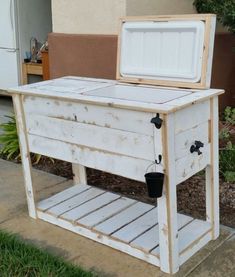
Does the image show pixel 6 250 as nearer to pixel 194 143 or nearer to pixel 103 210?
pixel 103 210

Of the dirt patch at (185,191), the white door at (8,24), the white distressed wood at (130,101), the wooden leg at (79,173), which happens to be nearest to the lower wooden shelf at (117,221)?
the wooden leg at (79,173)

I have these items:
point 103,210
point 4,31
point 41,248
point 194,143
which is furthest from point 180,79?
point 4,31

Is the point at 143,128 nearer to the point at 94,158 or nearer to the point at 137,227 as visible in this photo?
the point at 94,158

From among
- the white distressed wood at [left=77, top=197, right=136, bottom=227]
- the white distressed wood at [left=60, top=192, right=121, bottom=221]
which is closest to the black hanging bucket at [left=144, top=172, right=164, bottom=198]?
the white distressed wood at [left=77, top=197, right=136, bottom=227]

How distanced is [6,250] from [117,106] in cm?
119

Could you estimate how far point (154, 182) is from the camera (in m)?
2.46

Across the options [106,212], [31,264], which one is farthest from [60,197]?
[31,264]

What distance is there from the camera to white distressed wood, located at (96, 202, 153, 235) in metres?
3.16

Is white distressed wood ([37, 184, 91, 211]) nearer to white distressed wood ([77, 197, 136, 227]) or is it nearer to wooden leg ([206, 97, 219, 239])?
white distressed wood ([77, 197, 136, 227])

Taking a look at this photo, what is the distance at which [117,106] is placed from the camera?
260 centimetres

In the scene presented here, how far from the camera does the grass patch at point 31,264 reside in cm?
272

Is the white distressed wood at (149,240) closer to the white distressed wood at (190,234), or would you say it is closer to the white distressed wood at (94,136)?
the white distressed wood at (190,234)

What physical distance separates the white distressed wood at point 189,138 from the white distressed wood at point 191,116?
0.08ft

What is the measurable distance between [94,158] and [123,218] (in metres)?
0.66
